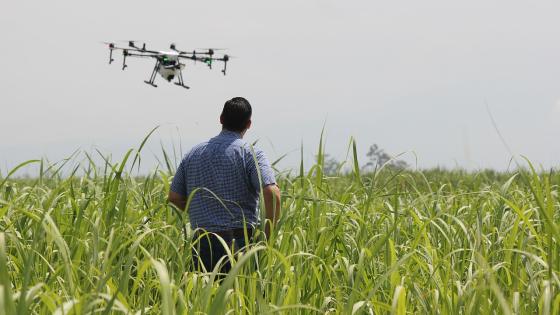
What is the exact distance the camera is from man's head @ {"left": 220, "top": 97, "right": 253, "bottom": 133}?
4781mm

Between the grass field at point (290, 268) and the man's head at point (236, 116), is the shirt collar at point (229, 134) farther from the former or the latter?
the grass field at point (290, 268)

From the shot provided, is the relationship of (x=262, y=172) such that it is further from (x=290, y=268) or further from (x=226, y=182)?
(x=290, y=268)

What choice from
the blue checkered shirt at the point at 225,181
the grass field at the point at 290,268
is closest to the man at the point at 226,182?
the blue checkered shirt at the point at 225,181

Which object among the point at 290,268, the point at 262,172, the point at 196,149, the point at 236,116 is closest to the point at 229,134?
the point at 236,116

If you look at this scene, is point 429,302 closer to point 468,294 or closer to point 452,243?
point 468,294

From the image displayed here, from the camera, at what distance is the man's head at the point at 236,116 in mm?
4781

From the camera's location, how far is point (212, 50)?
3531 centimetres

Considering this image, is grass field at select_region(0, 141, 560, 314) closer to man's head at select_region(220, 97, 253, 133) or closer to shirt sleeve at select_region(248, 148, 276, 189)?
shirt sleeve at select_region(248, 148, 276, 189)

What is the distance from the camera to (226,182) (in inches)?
184

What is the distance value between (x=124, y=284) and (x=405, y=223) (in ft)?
9.76

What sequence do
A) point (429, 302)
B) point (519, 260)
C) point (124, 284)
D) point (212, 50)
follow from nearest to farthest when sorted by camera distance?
point (124, 284)
point (429, 302)
point (519, 260)
point (212, 50)

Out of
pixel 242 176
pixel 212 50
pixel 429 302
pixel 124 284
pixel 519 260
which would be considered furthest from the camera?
pixel 212 50

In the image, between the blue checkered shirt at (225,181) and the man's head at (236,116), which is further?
the man's head at (236,116)

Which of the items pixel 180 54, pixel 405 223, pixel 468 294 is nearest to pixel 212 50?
pixel 180 54
